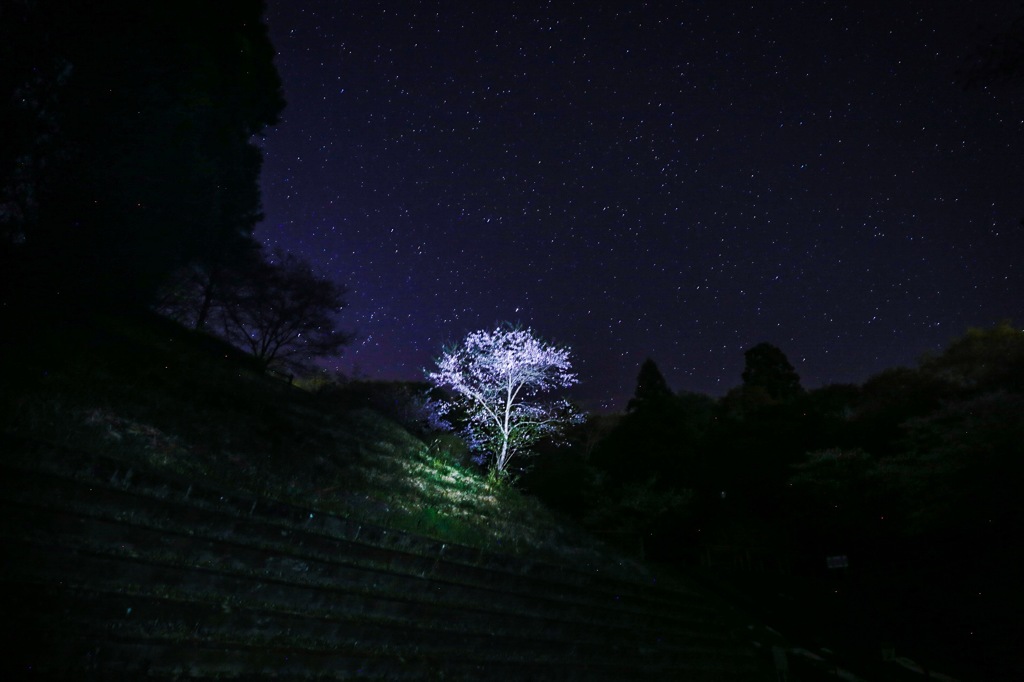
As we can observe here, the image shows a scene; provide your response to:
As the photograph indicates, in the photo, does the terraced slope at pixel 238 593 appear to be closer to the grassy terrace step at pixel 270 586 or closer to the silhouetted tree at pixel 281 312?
the grassy terrace step at pixel 270 586

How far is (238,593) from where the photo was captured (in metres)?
5.21

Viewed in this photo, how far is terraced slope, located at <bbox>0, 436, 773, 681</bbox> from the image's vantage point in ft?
13.6

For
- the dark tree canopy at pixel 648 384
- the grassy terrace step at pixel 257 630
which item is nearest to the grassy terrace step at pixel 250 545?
the grassy terrace step at pixel 257 630

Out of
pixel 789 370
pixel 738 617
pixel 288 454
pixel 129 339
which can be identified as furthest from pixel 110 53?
pixel 789 370

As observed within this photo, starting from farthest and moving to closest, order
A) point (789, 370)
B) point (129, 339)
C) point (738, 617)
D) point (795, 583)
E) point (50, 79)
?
point (789, 370) < point (795, 583) < point (738, 617) < point (129, 339) < point (50, 79)

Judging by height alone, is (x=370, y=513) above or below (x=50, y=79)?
below

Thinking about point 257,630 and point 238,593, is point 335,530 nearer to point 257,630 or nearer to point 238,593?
point 238,593

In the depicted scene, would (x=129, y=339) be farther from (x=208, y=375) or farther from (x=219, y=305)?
(x=219, y=305)

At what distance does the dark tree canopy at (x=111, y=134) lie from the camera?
394 inches

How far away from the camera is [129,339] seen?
14.5 metres

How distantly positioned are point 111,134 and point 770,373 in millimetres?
43551

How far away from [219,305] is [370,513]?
23181mm

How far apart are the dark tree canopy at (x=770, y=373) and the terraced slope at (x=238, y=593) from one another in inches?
1477

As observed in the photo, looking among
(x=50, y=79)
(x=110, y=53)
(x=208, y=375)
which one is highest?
(x=110, y=53)
